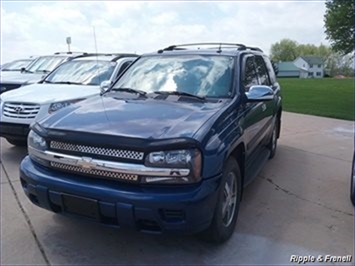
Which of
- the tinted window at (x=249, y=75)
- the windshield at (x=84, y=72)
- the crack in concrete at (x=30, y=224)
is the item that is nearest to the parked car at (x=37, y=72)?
the windshield at (x=84, y=72)

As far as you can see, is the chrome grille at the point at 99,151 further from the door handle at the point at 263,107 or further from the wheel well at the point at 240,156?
the door handle at the point at 263,107

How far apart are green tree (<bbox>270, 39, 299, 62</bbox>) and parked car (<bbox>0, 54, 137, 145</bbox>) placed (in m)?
118

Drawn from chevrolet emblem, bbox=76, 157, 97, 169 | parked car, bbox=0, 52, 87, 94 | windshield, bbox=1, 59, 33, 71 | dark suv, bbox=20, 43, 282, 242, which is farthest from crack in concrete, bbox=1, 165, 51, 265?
windshield, bbox=1, 59, 33, 71

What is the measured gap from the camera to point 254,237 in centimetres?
373

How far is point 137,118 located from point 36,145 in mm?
943

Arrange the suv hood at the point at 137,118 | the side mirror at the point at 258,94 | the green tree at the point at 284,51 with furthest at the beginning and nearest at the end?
the green tree at the point at 284,51 → the side mirror at the point at 258,94 → the suv hood at the point at 137,118

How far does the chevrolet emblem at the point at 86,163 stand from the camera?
309 centimetres

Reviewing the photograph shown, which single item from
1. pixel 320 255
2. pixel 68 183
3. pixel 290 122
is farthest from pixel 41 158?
pixel 290 122

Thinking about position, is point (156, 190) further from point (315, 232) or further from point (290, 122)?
point (290, 122)

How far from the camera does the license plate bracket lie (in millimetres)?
3028

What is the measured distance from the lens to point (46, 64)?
35.9 ft

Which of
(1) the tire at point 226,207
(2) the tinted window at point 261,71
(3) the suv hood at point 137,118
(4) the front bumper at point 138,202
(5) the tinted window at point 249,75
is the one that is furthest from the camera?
(2) the tinted window at point 261,71

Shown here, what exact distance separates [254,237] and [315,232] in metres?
0.65

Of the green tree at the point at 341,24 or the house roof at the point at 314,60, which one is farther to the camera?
the house roof at the point at 314,60
